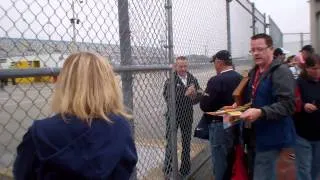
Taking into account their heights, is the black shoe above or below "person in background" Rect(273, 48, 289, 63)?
below

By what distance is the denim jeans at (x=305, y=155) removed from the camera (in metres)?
5.11

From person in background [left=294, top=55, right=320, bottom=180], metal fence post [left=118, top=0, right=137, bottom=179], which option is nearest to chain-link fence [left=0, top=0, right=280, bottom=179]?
metal fence post [left=118, top=0, right=137, bottom=179]

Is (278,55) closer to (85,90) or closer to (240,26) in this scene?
(85,90)

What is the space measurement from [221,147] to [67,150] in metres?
3.78

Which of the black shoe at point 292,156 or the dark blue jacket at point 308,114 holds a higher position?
the dark blue jacket at point 308,114

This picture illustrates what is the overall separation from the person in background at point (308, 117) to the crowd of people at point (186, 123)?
0.4 inches

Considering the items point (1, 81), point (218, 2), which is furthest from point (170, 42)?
point (218, 2)

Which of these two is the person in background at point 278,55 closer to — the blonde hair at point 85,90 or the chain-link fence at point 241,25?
the chain-link fence at point 241,25

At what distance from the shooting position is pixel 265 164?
436 cm

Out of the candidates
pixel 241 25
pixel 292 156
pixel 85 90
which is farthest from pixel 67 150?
pixel 241 25

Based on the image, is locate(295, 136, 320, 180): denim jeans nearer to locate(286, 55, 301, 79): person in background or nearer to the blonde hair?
locate(286, 55, 301, 79): person in background

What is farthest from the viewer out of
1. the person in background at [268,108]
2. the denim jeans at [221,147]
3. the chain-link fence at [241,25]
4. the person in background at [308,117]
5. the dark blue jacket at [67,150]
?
the chain-link fence at [241,25]

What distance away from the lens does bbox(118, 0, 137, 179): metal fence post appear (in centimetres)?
323

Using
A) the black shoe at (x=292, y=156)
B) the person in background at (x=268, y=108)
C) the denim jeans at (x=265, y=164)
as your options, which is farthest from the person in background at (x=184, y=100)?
the black shoe at (x=292, y=156)
